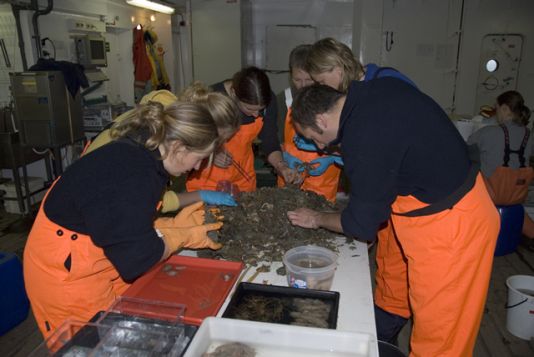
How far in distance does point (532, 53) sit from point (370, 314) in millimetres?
6600

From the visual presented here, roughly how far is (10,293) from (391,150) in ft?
9.20

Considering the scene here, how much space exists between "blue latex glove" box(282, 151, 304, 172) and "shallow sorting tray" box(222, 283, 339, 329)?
1295 mm

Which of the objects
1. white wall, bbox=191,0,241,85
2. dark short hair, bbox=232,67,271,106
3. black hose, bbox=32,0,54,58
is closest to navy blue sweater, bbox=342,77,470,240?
dark short hair, bbox=232,67,271,106

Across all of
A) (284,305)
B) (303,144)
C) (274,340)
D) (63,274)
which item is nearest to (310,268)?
(284,305)

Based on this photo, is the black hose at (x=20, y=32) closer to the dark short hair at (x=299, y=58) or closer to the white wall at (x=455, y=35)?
the dark short hair at (x=299, y=58)

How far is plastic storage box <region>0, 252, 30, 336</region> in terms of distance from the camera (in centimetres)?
281

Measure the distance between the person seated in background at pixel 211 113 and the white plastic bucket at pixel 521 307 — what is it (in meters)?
2.10

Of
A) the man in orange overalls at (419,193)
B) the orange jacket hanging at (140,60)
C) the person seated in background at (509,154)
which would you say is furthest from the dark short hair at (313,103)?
the orange jacket hanging at (140,60)

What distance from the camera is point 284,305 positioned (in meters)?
1.58

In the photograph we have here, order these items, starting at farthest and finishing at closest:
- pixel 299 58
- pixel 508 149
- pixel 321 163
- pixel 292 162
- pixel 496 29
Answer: pixel 496 29, pixel 508 149, pixel 292 162, pixel 321 163, pixel 299 58

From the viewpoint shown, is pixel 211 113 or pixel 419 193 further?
pixel 211 113

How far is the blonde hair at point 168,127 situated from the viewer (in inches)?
55.1

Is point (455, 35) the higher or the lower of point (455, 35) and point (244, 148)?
the higher

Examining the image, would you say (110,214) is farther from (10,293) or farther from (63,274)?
(10,293)
